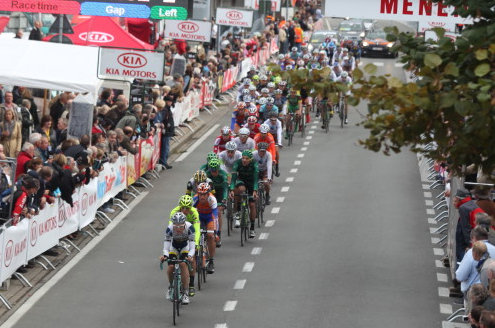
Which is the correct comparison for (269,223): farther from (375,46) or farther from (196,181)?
(375,46)

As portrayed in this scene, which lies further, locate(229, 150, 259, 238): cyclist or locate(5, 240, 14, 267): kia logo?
locate(229, 150, 259, 238): cyclist

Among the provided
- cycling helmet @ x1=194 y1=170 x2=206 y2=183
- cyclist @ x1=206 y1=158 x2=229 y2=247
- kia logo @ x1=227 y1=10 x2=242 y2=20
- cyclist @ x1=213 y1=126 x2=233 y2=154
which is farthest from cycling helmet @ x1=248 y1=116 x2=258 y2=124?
kia logo @ x1=227 y1=10 x2=242 y2=20

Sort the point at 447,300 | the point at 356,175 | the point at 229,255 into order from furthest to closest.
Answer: the point at 356,175 < the point at 229,255 < the point at 447,300

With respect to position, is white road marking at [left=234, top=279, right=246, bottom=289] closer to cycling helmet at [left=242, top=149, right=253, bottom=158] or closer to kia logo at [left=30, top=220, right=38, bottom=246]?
kia logo at [left=30, top=220, right=38, bottom=246]

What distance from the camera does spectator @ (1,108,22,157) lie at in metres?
23.5

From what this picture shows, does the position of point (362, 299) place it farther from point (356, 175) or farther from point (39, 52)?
point (356, 175)

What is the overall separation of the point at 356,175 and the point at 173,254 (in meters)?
13.5

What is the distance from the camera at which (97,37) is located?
30312 millimetres

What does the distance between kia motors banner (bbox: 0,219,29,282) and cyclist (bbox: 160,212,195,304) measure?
6.86ft

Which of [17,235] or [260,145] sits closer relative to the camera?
[17,235]

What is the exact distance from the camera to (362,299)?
18.4 metres

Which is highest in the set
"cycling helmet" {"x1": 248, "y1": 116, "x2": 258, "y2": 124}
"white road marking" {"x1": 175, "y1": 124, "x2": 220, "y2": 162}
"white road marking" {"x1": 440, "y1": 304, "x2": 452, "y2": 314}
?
"cycling helmet" {"x1": 248, "y1": 116, "x2": 258, "y2": 124}

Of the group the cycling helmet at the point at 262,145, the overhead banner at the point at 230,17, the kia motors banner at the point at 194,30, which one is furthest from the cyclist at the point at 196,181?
the overhead banner at the point at 230,17

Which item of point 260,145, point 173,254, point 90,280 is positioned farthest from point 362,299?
point 260,145
